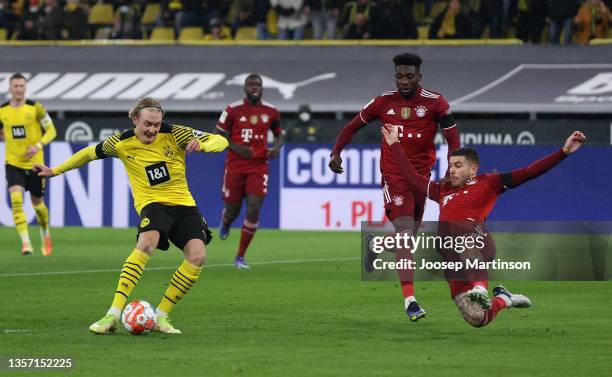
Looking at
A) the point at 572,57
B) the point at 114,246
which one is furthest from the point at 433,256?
the point at 572,57

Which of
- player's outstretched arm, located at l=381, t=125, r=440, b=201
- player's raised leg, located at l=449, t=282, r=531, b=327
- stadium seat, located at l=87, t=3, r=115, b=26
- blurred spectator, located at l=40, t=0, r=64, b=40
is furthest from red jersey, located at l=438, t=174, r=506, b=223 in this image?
stadium seat, located at l=87, t=3, r=115, b=26

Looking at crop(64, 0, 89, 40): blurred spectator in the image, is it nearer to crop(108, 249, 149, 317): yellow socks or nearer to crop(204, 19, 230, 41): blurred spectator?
crop(204, 19, 230, 41): blurred spectator

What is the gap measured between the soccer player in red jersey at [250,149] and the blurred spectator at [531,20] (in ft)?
39.2

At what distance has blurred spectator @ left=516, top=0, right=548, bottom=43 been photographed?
29.0m

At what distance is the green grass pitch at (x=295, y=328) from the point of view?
936 centimetres

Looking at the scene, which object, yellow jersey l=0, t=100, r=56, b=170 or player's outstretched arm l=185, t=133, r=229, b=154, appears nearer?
player's outstretched arm l=185, t=133, r=229, b=154

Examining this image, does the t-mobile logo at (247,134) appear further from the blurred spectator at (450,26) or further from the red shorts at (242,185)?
the blurred spectator at (450,26)

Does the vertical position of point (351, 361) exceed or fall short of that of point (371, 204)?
it exceeds it

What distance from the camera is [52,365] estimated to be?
9.30 meters

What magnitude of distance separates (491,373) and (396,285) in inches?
261

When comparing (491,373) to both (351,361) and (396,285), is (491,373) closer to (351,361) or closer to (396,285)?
(351,361)

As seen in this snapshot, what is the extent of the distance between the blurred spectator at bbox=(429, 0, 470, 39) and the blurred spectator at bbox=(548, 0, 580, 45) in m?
1.79

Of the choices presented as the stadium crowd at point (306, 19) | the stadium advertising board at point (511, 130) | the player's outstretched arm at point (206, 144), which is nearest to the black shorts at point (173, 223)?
the player's outstretched arm at point (206, 144)

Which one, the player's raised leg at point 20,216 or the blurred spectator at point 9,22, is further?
the blurred spectator at point 9,22
